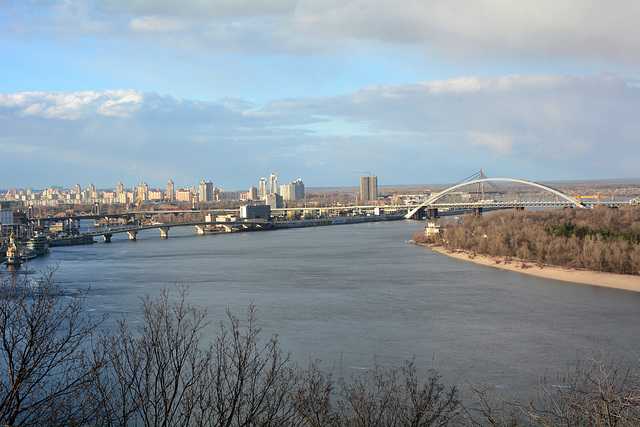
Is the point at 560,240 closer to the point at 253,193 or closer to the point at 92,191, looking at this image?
the point at 253,193

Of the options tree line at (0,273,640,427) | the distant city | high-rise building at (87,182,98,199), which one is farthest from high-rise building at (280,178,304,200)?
tree line at (0,273,640,427)

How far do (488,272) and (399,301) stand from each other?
450 cm

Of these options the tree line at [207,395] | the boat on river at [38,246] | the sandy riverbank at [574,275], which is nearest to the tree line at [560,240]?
the sandy riverbank at [574,275]

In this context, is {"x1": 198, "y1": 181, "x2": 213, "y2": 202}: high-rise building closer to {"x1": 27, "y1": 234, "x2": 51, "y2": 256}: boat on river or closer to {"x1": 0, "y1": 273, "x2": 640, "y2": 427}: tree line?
{"x1": 27, "y1": 234, "x2": 51, "y2": 256}: boat on river

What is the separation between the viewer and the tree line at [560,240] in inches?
476

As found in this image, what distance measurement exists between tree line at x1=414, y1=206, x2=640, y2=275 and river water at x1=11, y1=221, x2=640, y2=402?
1.26 m

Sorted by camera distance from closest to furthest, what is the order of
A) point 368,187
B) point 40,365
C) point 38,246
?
1. point 40,365
2. point 38,246
3. point 368,187

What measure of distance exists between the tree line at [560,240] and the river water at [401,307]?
1.26 metres

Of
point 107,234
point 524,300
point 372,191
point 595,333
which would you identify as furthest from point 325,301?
point 372,191

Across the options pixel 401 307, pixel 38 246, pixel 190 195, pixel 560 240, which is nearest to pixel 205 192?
pixel 190 195

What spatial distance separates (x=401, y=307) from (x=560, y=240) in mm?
6502

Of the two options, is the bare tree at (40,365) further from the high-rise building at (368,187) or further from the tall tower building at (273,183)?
the tall tower building at (273,183)

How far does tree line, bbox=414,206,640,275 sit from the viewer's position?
1208 centimetres

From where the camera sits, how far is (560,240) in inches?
537
